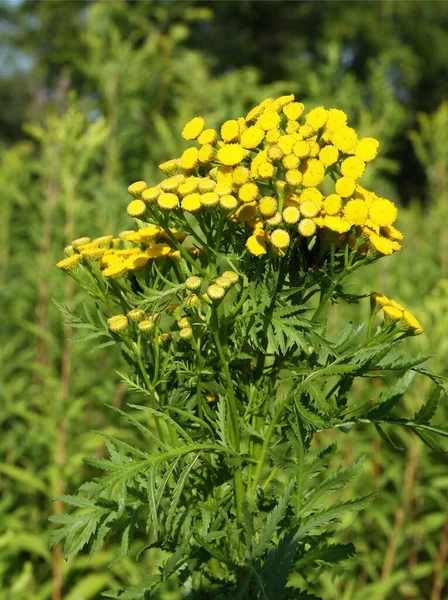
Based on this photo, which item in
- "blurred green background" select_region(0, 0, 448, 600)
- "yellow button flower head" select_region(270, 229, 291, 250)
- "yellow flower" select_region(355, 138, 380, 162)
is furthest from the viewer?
"blurred green background" select_region(0, 0, 448, 600)

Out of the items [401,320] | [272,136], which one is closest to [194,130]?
[272,136]

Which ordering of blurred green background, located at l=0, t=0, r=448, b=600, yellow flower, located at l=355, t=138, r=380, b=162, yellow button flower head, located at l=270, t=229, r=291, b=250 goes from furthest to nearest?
blurred green background, located at l=0, t=0, r=448, b=600
yellow flower, located at l=355, t=138, r=380, b=162
yellow button flower head, located at l=270, t=229, r=291, b=250

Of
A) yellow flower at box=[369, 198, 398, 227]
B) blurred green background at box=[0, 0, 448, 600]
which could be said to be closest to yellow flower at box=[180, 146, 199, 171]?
yellow flower at box=[369, 198, 398, 227]

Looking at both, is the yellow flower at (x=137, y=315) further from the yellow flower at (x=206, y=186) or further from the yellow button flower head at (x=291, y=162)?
the yellow button flower head at (x=291, y=162)

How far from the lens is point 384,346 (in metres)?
0.94

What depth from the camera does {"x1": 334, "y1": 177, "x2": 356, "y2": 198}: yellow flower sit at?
947 mm

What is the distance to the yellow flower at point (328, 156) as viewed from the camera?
96cm

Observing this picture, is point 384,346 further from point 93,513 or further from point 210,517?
point 93,513

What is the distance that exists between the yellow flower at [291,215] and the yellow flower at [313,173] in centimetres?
8

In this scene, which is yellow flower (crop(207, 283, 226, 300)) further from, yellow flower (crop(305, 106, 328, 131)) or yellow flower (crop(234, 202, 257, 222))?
Answer: yellow flower (crop(305, 106, 328, 131))

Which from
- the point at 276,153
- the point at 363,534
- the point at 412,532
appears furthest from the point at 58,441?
the point at 276,153

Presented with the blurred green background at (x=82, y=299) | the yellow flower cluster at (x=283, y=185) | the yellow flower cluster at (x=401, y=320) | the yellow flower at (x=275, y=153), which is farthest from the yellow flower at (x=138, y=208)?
the blurred green background at (x=82, y=299)

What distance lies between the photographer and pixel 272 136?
96 cm

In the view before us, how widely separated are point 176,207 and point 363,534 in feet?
6.94
